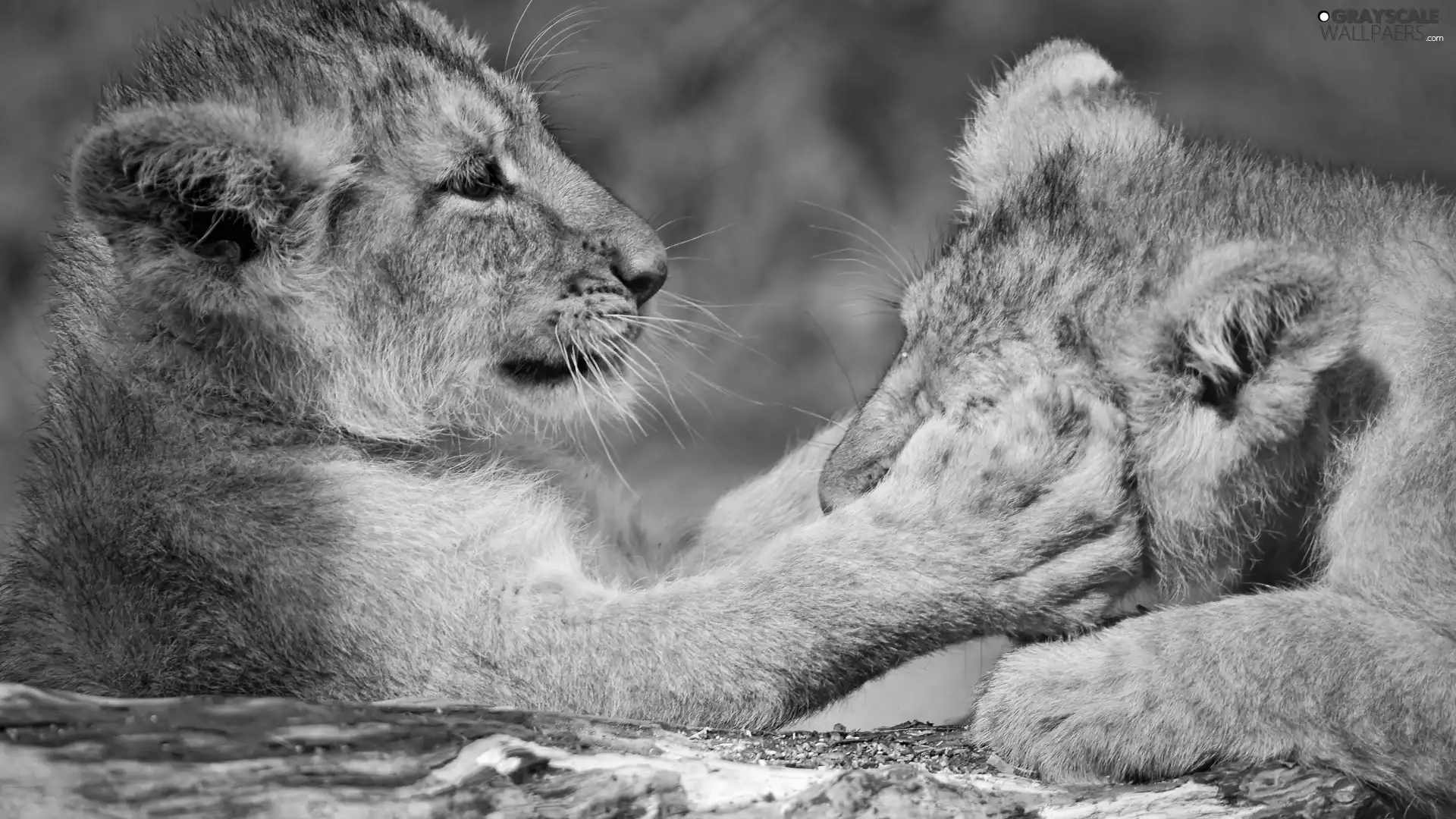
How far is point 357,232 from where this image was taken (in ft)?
12.0

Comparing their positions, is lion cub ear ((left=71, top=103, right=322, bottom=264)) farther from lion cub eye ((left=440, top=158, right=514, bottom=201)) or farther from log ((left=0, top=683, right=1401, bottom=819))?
log ((left=0, top=683, right=1401, bottom=819))

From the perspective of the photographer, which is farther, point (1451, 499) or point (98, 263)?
point (98, 263)

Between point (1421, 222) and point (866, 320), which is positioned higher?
point (866, 320)

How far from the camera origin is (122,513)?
3.20 m

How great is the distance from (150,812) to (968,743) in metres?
1.60

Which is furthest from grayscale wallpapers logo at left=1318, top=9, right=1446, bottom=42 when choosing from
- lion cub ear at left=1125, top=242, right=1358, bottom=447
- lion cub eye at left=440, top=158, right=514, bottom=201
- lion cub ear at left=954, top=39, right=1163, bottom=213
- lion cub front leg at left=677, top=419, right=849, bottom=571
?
lion cub eye at left=440, top=158, right=514, bottom=201

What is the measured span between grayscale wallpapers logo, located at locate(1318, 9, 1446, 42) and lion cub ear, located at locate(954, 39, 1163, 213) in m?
3.12

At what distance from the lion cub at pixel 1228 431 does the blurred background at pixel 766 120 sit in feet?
11.2

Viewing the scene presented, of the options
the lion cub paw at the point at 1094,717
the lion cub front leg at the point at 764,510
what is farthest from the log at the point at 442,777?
the lion cub front leg at the point at 764,510

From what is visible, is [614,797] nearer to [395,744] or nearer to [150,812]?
[395,744]

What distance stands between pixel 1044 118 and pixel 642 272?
1.18 m

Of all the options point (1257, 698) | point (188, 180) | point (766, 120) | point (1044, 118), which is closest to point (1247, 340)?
point (1257, 698)

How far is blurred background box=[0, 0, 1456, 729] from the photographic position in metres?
6.73

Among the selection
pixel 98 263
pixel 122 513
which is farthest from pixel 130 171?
pixel 122 513
